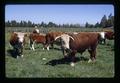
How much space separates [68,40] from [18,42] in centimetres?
47

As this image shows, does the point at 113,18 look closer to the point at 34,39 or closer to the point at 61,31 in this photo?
the point at 61,31

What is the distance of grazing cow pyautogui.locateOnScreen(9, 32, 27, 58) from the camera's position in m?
2.53

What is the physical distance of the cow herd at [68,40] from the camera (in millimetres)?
2520

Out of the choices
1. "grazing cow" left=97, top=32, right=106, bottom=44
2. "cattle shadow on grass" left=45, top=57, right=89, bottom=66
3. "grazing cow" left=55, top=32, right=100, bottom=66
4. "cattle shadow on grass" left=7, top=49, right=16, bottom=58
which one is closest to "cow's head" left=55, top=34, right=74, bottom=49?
"grazing cow" left=55, top=32, right=100, bottom=66

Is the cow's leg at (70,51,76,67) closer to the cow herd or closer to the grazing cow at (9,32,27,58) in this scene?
the cow herd

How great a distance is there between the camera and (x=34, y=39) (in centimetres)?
261

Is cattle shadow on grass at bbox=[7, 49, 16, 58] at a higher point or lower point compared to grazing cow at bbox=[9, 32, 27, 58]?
lower

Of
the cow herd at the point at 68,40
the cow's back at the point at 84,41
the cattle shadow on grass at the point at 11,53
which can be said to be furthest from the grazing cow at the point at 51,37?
the cattle shadow on grass at the point at 11,53

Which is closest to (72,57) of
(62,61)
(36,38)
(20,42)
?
(62,61)
